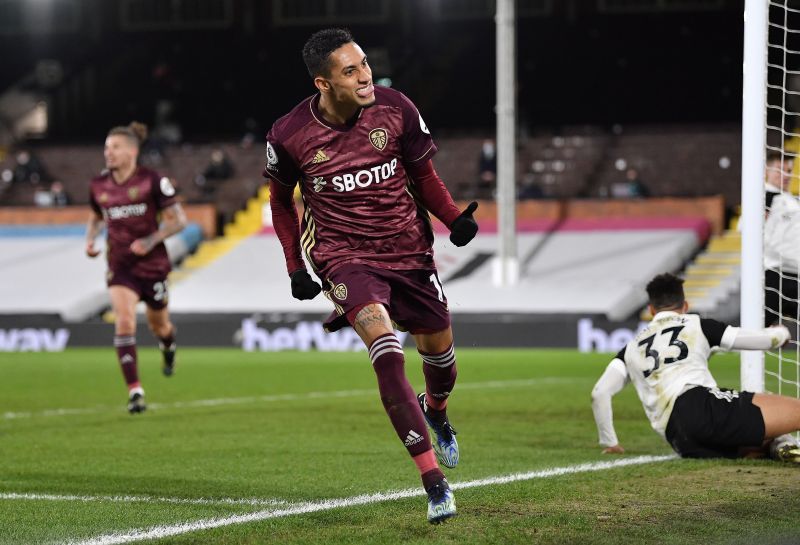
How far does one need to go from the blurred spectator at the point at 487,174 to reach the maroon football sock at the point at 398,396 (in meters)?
24.8

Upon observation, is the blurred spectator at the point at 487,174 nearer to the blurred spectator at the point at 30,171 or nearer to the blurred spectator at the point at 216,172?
the blurred spectator at the point at 216,172

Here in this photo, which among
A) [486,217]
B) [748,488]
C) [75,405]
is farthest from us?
[486,217]

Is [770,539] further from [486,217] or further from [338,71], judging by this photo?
[486,217]

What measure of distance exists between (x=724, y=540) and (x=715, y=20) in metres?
33.2

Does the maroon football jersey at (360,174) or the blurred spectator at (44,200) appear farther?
the blurred spectator at (44,200)

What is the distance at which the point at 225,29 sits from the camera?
137 ft

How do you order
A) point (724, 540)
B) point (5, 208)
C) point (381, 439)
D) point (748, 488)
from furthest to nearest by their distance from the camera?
point (5, 208) → point (381, 439) → point (748, 488) → point (724, 540)

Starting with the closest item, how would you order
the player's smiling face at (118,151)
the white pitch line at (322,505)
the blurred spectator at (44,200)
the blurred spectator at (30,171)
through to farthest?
the white pitch line at (322,505)
the player's smiling face at (118,151)
the blurred spectator at (44,200)
the blurred spectator at (30,171)

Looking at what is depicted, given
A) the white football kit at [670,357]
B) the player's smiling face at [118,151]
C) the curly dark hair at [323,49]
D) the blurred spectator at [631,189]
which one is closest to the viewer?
the curly dark hair at [323,49]

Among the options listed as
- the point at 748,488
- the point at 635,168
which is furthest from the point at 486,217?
the point at 748,488

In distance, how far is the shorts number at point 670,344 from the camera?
7801mm

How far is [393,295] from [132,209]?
20.7ft

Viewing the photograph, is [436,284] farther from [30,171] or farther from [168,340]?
[30,171]

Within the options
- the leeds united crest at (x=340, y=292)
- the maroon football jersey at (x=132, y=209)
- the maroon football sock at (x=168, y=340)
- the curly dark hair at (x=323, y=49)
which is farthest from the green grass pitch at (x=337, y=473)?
the curly dark hair at (x=323, y=49)
